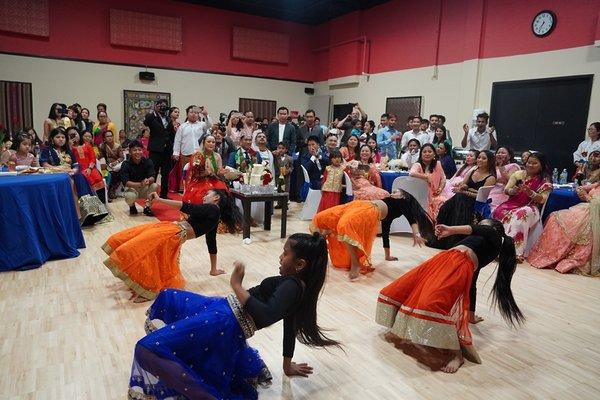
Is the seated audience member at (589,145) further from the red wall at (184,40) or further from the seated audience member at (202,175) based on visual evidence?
the red wall at (184,40)

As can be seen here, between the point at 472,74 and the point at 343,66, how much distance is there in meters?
4.02

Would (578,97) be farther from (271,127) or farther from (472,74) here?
(271,127)

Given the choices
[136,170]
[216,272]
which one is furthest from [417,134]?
[216,272]

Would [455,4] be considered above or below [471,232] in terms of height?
above

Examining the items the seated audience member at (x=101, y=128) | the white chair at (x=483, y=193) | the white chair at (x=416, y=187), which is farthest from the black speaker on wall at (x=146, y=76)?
the white chair at (x=483, y=193)

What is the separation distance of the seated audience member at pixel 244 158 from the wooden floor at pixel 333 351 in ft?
5.98

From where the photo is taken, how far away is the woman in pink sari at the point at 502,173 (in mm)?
4668

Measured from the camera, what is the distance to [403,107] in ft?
31.1

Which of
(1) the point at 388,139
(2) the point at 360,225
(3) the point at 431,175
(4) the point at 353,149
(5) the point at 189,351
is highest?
(1) the point at 388,139

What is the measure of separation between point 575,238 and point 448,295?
2.65m

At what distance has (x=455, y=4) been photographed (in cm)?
819

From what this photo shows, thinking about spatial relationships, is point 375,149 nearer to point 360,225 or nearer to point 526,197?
point 526,197

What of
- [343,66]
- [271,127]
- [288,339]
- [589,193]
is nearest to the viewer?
[288,339]

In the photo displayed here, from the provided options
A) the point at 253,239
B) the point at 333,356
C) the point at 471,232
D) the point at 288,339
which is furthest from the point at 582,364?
the point at 253,239
